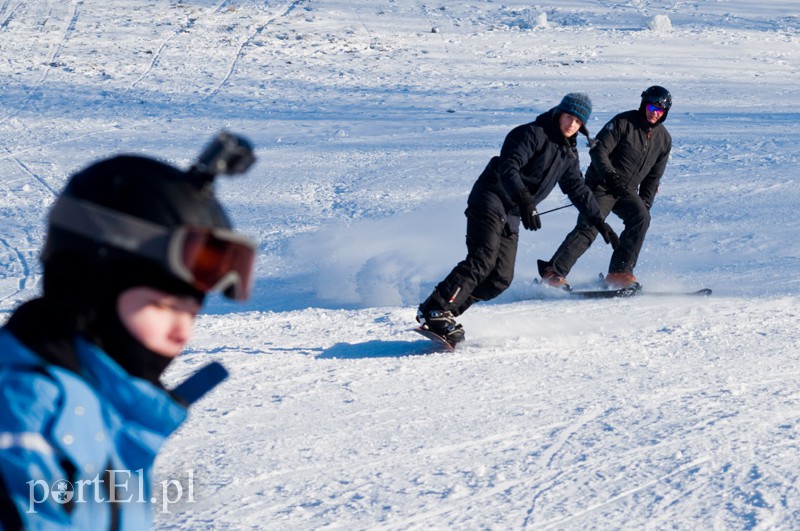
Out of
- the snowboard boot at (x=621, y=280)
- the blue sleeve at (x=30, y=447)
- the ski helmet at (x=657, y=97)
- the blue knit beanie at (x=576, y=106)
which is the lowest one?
the snowboard boot at (x=621, y=280)

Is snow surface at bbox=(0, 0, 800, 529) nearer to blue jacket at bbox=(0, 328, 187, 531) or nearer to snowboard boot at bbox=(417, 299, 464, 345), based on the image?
snowboard boot at bbox=(417, 299, 464, 345)

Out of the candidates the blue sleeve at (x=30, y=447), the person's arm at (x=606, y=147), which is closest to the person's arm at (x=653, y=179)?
the person's arm at (x=606, y=147)

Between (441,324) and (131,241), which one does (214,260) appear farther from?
(441,324)

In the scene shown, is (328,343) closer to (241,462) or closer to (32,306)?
(241,462)

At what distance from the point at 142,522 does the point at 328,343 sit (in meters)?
4.81

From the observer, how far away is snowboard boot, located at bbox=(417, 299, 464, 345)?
5.93 m

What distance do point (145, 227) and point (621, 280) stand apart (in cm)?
725

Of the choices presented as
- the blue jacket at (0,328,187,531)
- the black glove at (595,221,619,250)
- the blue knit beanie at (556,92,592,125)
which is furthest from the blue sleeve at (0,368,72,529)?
the black glove at (595,221,619,250)

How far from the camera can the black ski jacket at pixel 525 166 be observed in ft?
19.5

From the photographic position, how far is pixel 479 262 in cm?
600

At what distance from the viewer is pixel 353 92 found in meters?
17.3

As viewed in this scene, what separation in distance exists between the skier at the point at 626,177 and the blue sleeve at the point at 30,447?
666 centimetres

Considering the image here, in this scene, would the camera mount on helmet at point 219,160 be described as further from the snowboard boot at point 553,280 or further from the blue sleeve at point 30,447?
the snowboard boot at point 553,280

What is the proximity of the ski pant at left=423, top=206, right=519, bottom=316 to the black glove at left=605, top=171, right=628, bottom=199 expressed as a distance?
1974 millimetres
